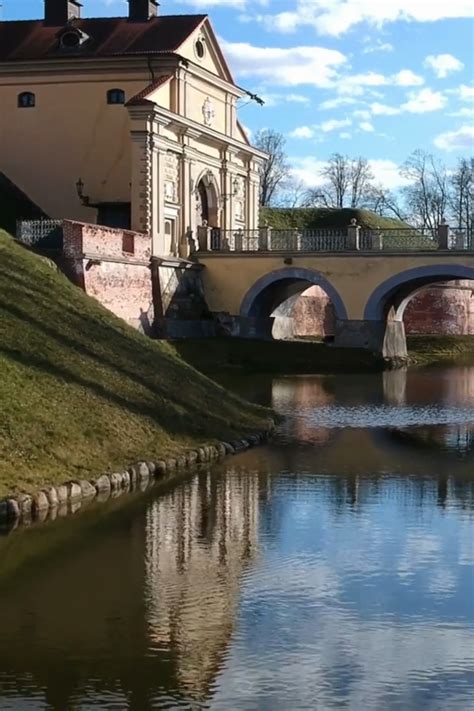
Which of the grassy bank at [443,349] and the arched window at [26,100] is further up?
the arched window at [26,100]

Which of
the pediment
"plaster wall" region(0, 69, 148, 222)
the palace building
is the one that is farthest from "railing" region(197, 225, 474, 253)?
the pediment

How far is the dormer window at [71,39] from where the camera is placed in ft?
147

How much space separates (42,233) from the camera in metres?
36.6

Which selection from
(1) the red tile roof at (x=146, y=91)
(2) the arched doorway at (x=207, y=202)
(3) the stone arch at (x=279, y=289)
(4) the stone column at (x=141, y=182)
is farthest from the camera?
(2) the arched doorway at (x=207, y=202)

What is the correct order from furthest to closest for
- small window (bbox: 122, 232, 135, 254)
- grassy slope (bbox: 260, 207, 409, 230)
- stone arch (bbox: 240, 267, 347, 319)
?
grassy slope (bbox: 260, 207, 409, 230) → stone arch (bbox: 240, 267, 347, 319) → small window (bbox: 122, 232, 135, 254)

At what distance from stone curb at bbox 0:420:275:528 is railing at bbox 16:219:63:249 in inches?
687

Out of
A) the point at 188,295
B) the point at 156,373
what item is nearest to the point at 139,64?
the point at 188,295

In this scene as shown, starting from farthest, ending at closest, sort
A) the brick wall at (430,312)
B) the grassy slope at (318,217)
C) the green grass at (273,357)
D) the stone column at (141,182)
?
1. the grassy slope at (318,217)
2. the brick wall at (430,312)
3. the stone column at (141,182)
4. the green grass at (273,357)

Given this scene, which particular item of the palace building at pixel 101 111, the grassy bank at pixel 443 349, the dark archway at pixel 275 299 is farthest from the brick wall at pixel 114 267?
the grassy bank at pixel 443 349

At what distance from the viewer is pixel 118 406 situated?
19750 mm

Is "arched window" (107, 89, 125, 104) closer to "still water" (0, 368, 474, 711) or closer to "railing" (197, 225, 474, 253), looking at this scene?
"railing" (197, 225, 474, 253)

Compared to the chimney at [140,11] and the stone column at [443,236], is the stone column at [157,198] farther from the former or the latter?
the stone column at [443,236]

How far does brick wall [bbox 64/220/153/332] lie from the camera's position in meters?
35.2

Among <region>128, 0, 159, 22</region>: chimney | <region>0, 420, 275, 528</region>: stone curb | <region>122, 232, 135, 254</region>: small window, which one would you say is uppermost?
<region>128, 0, 159, 22</region>: chimney
